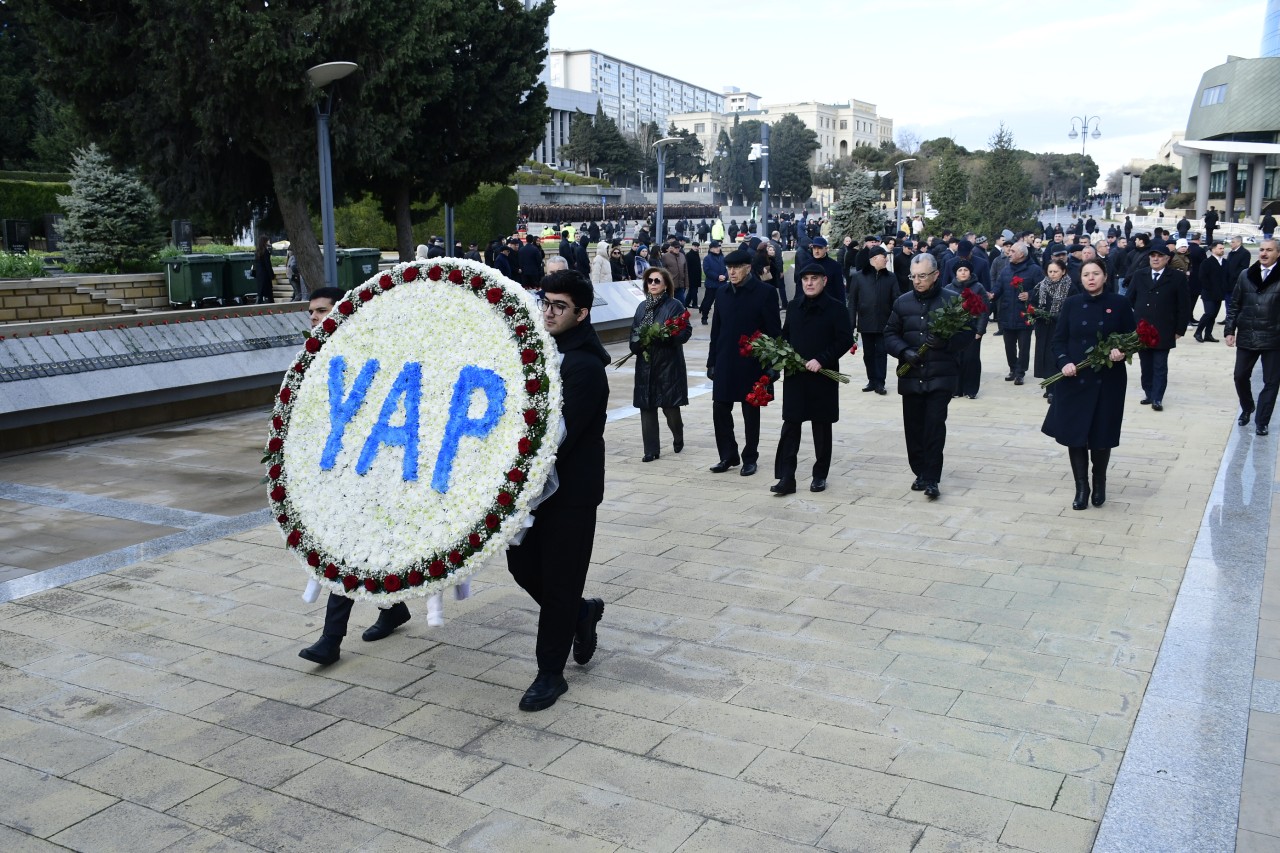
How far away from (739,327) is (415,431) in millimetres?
4993

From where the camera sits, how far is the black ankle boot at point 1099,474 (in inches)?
329

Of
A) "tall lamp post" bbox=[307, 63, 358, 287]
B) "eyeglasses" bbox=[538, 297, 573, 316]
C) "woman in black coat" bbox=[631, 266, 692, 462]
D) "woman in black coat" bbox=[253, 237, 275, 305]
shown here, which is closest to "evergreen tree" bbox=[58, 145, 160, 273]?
"woman in black coat" bbox=[253, 237, 275, 305]

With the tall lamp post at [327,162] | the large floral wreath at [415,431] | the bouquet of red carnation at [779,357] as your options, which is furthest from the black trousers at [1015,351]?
the large floral wreath at [415,431]

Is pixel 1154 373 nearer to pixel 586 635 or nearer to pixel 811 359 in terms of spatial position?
pixel 811 359

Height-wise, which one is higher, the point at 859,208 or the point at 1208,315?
the point at 859,208

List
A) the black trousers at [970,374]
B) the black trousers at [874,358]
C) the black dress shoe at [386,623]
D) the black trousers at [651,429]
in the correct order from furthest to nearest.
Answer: the black trousers at [874,358] < the black trousers at [970,374] < the black trousers at [651,429] < the black dress shoe at [386,623]

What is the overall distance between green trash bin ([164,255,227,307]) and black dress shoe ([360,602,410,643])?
17.4 meters

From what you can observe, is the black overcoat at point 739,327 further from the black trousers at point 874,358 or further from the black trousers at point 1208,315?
the black trousers at point 1208,315

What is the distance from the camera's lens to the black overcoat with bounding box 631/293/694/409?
10156mm

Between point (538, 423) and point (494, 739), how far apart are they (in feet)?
4.33

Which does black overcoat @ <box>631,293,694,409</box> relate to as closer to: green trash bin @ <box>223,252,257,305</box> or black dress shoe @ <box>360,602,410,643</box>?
black dress shoe @ <box>360,602,410,643</box>

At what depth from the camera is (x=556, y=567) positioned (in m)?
4.85

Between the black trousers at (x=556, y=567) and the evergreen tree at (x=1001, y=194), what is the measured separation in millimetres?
39014

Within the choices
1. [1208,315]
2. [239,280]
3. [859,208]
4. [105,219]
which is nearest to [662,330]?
[1208,315]
